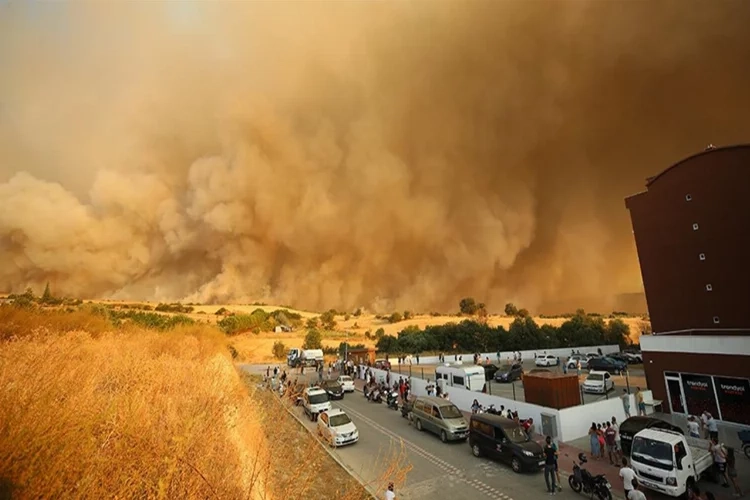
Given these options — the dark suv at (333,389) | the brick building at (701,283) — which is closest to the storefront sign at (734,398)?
the brick building at (701,283)

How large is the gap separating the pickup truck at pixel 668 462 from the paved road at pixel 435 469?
182 centimetres

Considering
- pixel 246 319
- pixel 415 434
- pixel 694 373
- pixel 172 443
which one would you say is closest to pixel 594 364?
pixel 694 373

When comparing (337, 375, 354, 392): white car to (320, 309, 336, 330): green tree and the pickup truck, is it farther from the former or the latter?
(320, 309, 336, 330): green tree

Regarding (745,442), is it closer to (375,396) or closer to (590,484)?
(590,484)

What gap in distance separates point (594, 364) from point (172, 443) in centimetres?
3127

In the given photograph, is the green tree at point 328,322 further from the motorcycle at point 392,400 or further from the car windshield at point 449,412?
the car windshield at point 449,412

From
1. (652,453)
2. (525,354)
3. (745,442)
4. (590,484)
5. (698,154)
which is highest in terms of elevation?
(698,154)

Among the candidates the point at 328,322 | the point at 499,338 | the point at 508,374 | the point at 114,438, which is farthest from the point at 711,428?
the point at 328,322

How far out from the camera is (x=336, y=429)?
40.7ft

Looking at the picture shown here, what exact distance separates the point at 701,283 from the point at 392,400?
49.1 ft

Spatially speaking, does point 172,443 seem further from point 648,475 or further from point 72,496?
point 648,475

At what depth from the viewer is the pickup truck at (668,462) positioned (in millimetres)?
8109

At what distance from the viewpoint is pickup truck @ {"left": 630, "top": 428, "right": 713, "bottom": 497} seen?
26.6ft

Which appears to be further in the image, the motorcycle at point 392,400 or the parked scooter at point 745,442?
the motorcycle at point 392,400
